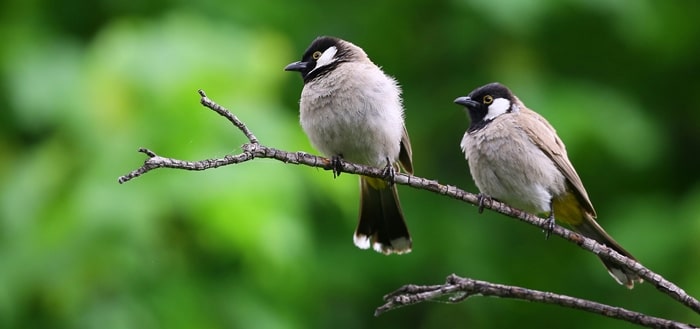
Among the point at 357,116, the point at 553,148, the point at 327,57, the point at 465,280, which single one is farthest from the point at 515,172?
the point at 465,280

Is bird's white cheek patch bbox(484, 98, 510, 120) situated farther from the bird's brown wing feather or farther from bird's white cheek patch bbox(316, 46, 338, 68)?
bird's white cheek patch bbox(316, 46, 338, 68)

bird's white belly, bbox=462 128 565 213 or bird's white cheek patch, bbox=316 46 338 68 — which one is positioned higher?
bird's white cheek patch, bbox=316 46 338 68

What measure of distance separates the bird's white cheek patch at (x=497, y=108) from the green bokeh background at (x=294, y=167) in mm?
1242

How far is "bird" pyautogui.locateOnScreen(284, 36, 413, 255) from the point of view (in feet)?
15.1

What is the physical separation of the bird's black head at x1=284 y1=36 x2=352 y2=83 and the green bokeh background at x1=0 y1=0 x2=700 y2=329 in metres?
0.70

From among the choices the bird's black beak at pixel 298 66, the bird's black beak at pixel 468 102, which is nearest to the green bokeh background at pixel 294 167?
the bird's black beak at pixel 298 66

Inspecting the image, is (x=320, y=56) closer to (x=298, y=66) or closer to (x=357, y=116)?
(x=298, y=66)

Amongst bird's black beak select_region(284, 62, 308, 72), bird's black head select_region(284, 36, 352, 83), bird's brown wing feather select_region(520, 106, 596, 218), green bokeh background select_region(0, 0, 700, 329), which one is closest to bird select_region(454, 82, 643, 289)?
bird's brown wing feather select_region(520, 106, 596, 218)

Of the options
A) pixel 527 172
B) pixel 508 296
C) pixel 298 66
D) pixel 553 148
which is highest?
pixel 298 66

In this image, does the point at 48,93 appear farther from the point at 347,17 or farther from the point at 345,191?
the point at 347,17

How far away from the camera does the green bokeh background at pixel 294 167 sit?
5.54 meters

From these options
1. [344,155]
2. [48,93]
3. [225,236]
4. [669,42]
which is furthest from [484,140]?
[669,42]

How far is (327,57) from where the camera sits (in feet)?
16.3

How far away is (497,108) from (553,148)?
0.30m
